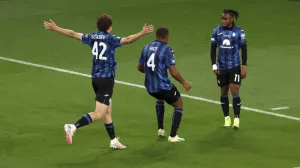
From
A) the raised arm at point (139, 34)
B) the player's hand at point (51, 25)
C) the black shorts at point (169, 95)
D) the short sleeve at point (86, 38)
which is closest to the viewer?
the raised arm at point (139, 34)

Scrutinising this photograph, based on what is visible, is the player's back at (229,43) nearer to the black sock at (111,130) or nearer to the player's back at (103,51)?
the player's back at (103,51)

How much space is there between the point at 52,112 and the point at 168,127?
2.99 m

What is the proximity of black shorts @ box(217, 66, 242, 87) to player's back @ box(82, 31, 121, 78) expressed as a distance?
3.00m

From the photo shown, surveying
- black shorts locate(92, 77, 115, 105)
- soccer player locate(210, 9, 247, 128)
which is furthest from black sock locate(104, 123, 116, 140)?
soccer player locate(210, 9, 247, 128)

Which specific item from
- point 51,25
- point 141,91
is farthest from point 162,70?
point 141,91

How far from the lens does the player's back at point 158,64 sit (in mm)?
18516

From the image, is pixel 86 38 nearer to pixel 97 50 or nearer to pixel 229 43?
pixel 97 50

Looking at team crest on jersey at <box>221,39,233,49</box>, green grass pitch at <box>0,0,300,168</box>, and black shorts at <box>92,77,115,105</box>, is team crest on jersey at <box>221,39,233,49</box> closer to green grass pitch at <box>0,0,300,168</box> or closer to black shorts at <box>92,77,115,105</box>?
green grass pitch at <box>0,0,300,168</box>

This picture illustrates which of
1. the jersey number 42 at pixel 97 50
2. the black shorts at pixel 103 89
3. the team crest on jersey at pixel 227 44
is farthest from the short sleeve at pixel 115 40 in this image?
the team crest on jersey at pixel 227 44

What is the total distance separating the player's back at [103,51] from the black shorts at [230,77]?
3000 millimetres

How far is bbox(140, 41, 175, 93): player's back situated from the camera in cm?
1852

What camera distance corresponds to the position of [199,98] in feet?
76.3

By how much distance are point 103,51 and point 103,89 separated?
73cm

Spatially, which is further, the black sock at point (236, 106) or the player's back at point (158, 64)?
the black sock at point (236, 106)
